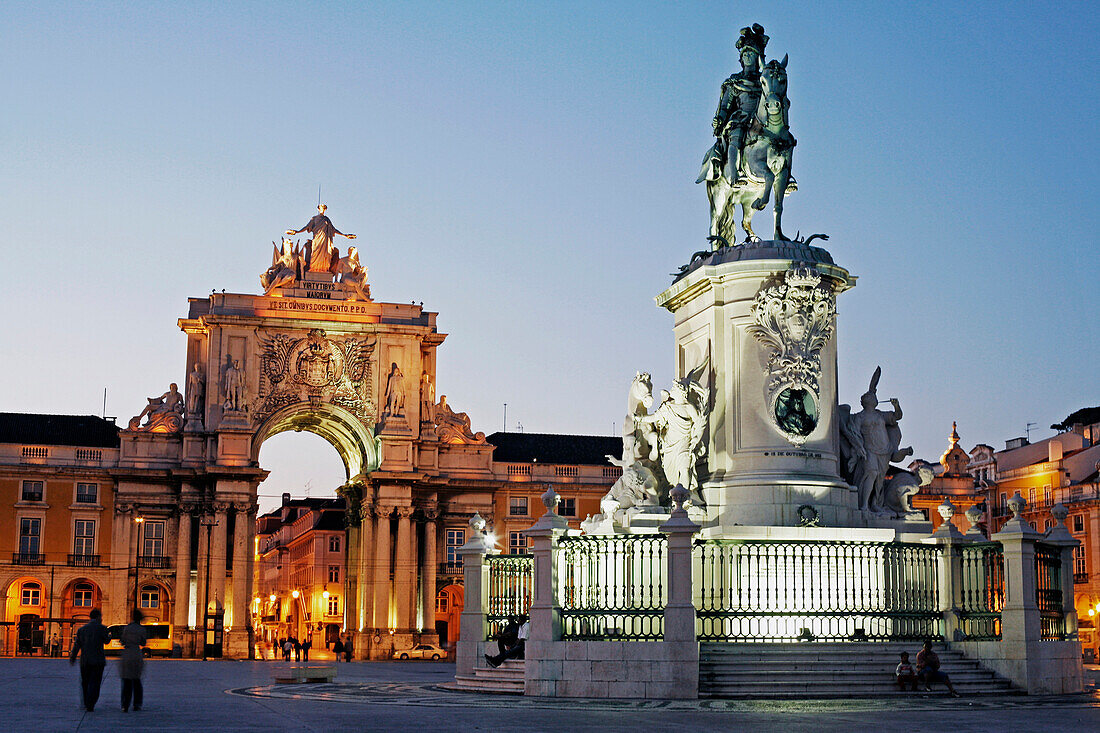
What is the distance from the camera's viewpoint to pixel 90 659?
16797mm

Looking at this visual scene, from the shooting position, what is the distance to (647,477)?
20.7 metres

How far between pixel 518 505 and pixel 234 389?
1471cm

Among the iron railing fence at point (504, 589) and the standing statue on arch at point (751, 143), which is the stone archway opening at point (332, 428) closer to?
the iron railing fence at point (504, 589)

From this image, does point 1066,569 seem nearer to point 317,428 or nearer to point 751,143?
point 751,143

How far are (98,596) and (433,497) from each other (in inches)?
606

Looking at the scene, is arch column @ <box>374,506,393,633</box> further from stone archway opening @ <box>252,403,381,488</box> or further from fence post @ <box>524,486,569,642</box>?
fence post @ <box>524,486,569,642</box>

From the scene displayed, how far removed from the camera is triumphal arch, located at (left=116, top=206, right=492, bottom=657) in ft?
213

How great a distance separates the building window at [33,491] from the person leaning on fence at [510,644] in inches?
1931

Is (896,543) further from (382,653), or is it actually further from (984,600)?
(382,653)

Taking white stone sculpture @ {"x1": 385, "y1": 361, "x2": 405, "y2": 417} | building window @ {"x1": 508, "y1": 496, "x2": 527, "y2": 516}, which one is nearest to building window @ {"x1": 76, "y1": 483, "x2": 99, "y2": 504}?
white stone sculpture @ {"x1": 385, "y1": 361, "x2": 405, "y2": 417}

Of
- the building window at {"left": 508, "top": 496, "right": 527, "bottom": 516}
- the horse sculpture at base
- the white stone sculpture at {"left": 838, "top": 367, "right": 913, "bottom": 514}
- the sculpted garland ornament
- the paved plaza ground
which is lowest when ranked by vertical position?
the paved plaza ground

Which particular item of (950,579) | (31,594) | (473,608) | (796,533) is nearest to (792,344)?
(796,533)

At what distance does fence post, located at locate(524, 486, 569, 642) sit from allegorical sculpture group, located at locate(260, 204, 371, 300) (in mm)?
51507

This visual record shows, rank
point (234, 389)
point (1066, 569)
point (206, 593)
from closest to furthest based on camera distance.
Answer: point (1066, 569)
point (206, 593)
point (234, 389)
